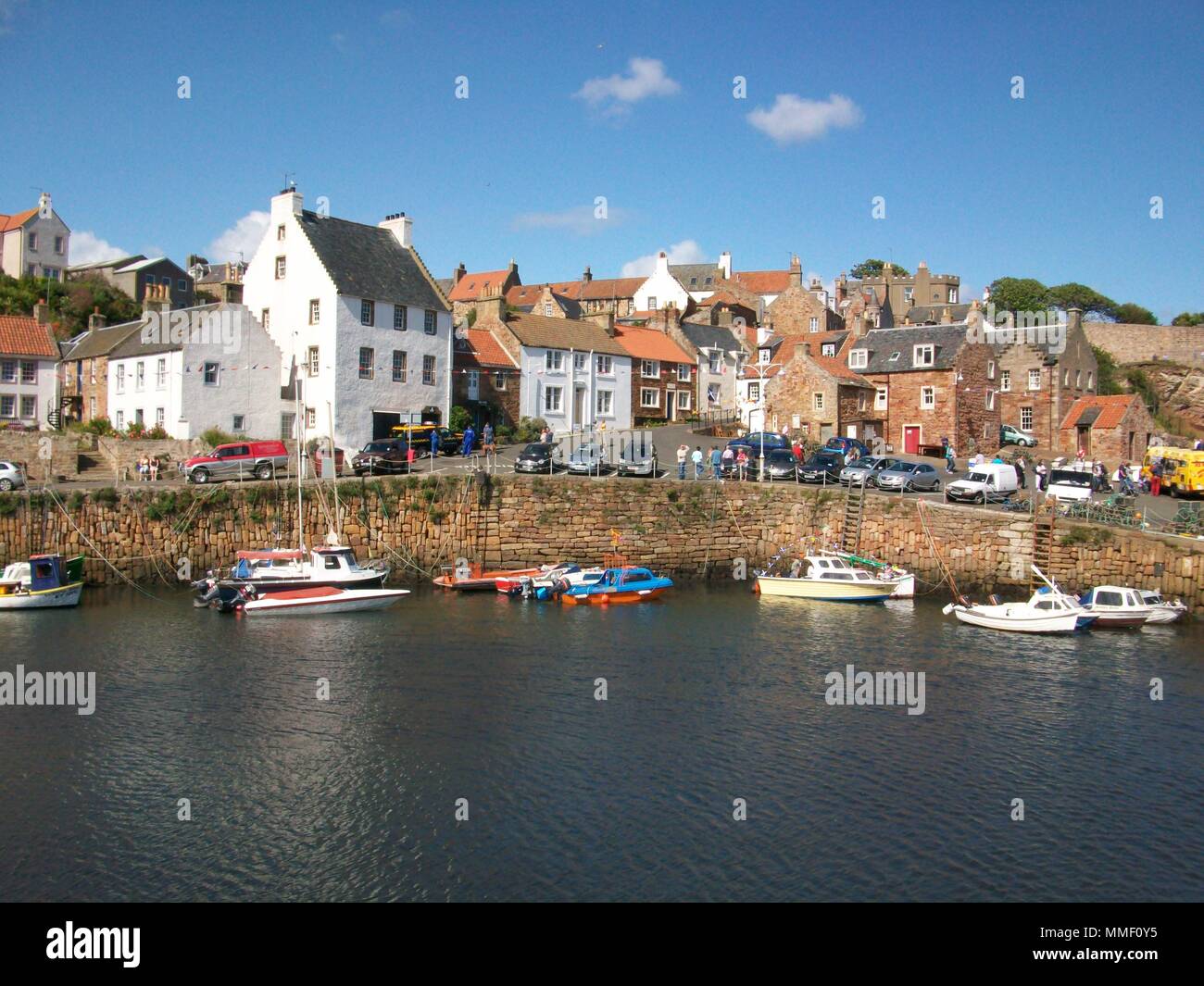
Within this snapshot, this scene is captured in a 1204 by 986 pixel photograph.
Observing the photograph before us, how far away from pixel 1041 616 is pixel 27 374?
53.2m

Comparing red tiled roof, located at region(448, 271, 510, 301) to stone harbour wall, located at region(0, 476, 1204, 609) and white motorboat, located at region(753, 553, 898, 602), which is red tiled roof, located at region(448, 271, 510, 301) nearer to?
stone harbour wall, located at region(0, 476, 1204, 609)

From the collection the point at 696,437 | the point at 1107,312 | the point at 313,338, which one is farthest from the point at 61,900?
the point at 1107,312

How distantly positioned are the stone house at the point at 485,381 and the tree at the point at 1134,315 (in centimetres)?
7921

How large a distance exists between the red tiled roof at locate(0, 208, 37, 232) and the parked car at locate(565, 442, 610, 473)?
63.1 meters

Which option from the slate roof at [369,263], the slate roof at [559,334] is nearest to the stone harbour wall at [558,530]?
the slate roof at [369,263]

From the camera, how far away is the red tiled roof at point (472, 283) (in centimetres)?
11069

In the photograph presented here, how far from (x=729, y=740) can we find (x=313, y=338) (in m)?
37.7

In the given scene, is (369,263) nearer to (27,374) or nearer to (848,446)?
(27,374)

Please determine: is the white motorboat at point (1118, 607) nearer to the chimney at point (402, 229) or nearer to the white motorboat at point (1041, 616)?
the white motorboat at point (1041, 616)

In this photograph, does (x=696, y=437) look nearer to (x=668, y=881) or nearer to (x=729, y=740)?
(x=729, y=740)

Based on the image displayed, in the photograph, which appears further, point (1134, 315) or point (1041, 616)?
point (1134, 315)

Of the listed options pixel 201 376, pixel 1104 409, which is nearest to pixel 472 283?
pixel 201 376

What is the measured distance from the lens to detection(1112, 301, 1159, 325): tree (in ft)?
364

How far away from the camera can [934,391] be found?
2452 inches
